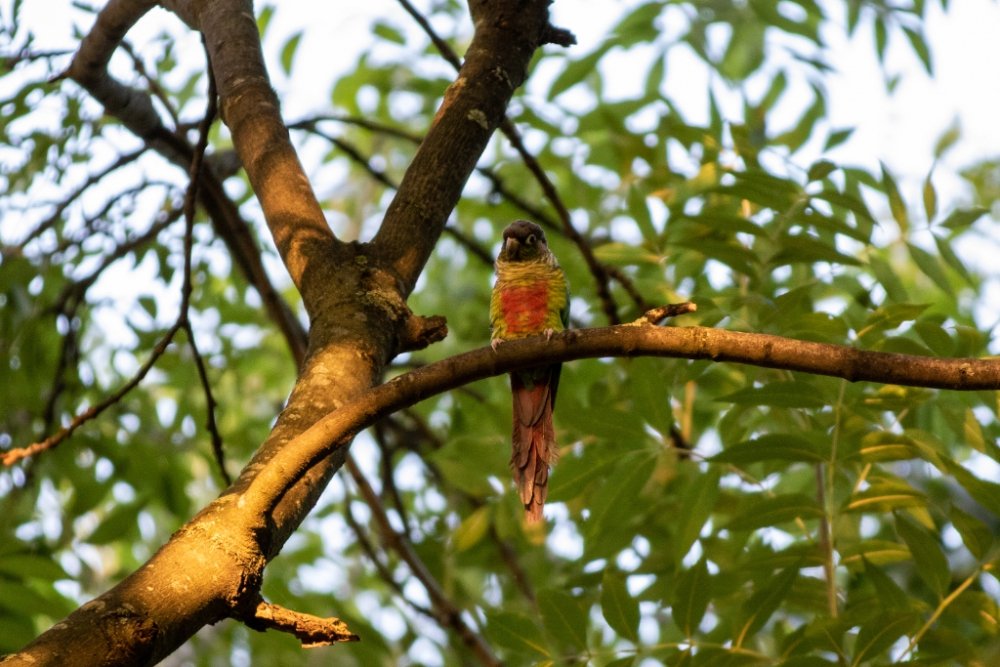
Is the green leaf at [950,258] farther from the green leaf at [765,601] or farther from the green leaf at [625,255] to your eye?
the green leaf at [765,601]

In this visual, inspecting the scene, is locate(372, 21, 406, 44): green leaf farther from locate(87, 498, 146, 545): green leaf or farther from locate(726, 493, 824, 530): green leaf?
locate(726, 493, 824, 530): green leaf

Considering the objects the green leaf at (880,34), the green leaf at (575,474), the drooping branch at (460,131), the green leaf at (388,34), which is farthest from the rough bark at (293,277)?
the green leaf at (880,34)

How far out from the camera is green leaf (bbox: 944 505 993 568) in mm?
2844

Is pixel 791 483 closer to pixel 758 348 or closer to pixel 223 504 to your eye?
pixel 758 348

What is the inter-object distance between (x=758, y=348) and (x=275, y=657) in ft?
10.6

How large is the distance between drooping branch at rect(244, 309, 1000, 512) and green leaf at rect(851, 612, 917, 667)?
38.9 inches

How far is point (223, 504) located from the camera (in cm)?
171

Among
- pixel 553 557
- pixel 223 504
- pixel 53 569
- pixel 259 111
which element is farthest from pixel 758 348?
pixel 553 557

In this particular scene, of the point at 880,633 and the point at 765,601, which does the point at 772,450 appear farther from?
the point at 880,633

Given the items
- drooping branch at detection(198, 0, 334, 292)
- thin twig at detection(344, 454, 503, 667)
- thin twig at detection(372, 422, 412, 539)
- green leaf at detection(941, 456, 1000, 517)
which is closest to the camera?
drooping branch at detection(198, 0, 334, 292)

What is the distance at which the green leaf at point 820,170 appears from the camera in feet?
11.6

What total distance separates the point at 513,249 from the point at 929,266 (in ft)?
6.44

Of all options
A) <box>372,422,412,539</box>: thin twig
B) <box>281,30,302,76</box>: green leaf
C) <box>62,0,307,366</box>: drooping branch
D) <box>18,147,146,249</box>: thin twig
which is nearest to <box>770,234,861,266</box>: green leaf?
<box>62,0,307,366</box>: drooping branch

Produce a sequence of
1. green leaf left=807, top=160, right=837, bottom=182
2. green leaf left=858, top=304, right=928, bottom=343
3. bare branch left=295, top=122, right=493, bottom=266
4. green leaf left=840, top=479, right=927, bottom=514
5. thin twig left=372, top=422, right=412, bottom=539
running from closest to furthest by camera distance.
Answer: green leaf left=858, top=304, right=928, bottom=343 < green leaf left=840, top=479, right=927, bottom=514 < green leaf left=807, top=160, right=837, bottom=182 < bare branch left=295, top=122, right=493, bottom=266 < thin twig left=372, top=422, right=412, bottom=539
